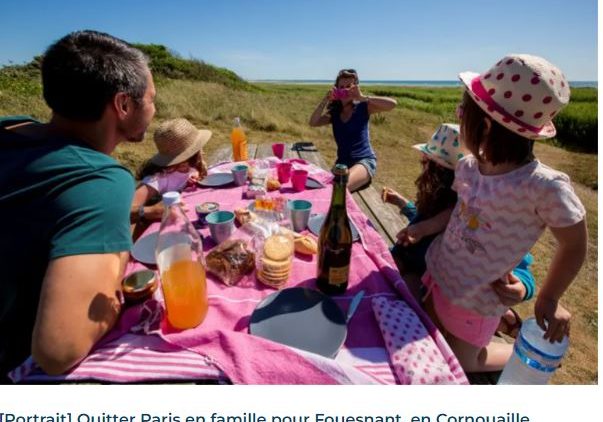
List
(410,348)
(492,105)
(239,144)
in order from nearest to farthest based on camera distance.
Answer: (410,348), (492,105), (239,144)

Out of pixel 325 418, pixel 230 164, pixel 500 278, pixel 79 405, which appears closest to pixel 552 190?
pixel 500 278

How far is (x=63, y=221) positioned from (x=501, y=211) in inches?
63.1

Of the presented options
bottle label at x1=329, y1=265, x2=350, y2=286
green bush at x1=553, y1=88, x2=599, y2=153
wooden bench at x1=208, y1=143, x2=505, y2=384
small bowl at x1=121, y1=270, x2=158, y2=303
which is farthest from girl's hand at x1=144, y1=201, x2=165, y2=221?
green bush at x1=553, y1=88, x2=599, y2=153

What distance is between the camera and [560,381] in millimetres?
2279

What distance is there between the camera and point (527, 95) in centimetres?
116

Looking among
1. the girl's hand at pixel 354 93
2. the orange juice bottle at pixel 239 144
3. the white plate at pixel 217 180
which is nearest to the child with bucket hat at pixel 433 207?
the white plate at pixel 217 180

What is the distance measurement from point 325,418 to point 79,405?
72 cm

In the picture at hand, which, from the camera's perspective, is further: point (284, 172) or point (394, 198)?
point (284, 172)

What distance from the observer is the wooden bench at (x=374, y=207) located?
1541mm

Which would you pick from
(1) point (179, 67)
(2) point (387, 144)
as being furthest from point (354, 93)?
(1) point (179, 67)

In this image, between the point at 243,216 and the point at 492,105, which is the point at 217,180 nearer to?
the point at 243,216

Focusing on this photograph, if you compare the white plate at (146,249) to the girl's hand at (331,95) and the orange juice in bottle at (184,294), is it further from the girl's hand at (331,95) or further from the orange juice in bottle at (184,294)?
the girl's hand at (331,95)

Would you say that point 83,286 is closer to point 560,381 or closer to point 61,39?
point 61,39

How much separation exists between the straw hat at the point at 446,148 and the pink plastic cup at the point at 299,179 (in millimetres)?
840
